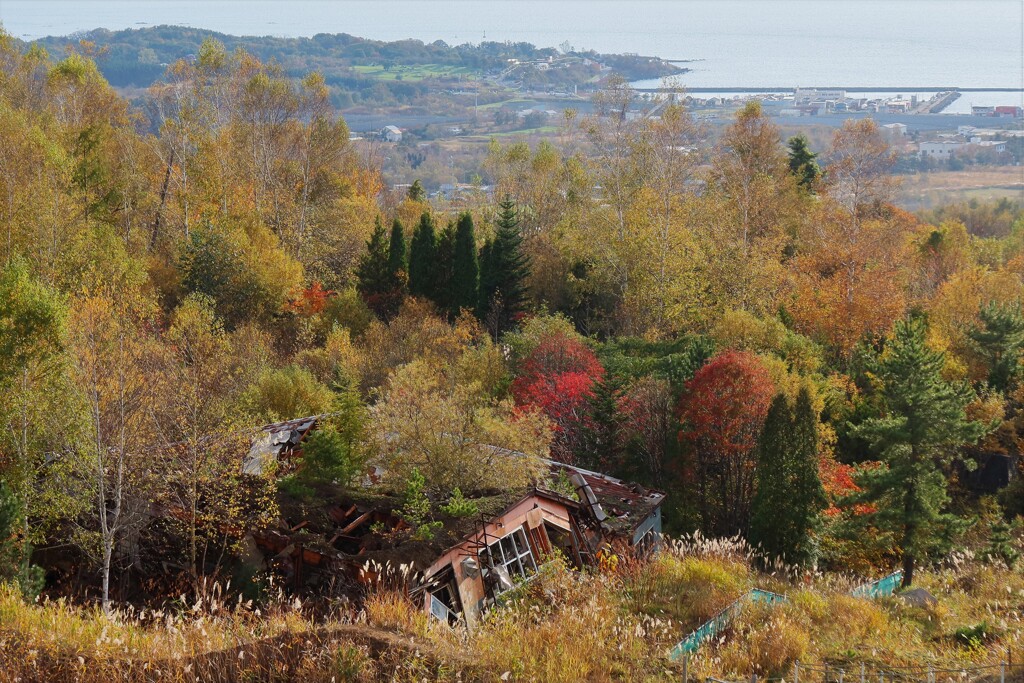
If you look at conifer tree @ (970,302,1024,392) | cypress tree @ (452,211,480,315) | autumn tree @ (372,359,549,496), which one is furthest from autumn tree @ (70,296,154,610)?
conifer tree @ (970,302,1024,392)

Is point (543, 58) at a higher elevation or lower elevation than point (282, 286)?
higher

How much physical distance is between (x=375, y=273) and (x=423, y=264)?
2249 millimetres

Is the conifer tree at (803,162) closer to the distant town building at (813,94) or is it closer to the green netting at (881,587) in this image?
the green netting at (881,587)

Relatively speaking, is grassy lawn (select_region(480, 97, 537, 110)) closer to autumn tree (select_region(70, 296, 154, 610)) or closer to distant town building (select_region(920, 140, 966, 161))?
distant town building (select_region(920, 140, 966, 161))

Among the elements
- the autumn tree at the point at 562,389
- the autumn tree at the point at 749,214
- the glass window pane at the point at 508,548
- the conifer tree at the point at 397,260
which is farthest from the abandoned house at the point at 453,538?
the autumn tree at the point at 749,214

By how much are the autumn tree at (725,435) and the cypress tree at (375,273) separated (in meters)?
17.9

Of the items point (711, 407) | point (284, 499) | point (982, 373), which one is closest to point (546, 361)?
→ point (711, 407)

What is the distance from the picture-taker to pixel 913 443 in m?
17.4

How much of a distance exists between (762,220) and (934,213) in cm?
3909

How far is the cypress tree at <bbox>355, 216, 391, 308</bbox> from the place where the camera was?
128ft

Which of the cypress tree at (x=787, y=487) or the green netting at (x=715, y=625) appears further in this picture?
the cypress tree at (x=787, y=487)

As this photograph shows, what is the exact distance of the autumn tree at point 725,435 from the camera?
2350 centimetres

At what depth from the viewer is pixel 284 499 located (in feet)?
59.2

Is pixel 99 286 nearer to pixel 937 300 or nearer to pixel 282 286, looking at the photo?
pixel 282 286
